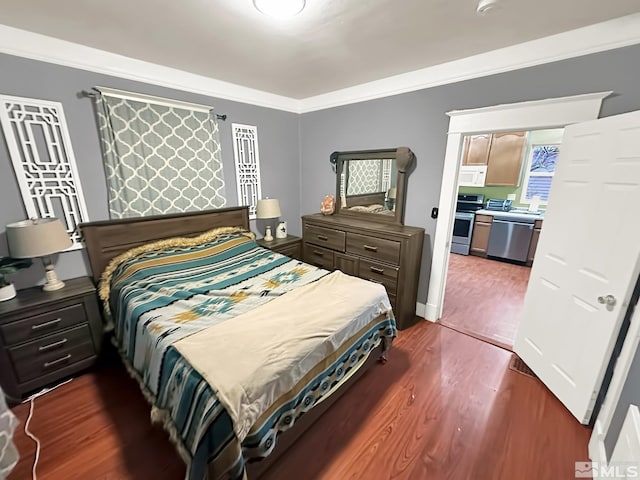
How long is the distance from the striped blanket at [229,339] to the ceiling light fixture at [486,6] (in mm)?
1860

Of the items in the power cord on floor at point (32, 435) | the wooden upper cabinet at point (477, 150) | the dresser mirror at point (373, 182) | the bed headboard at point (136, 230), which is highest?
the wooden upper cabinet at point (477, 150)

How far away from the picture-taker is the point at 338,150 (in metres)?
3.39

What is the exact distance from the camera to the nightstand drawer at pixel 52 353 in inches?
71.5

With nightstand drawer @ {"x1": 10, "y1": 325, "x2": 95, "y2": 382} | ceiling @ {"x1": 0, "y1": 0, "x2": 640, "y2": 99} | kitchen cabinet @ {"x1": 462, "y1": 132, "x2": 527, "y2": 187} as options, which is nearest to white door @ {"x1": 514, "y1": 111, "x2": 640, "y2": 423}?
ceiling @ {"x1": 0, "y1": 0, "x2": 640, "y2": 99}

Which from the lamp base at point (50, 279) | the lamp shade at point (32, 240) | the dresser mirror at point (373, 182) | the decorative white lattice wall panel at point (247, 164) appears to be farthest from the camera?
the decorative white lattice wall panel at point (247, 164)

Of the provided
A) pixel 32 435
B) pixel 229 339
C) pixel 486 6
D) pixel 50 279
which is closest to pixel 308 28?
pixel 486 6

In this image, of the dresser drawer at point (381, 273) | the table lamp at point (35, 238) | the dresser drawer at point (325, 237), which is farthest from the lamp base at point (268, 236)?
the table lamp at point (35, 238)

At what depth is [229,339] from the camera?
1.42 m

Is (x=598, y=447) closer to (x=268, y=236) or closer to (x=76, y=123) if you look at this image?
(x=268, y=236)

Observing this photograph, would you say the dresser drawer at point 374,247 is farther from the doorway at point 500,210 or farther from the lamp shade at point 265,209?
the doorway at point 500,210

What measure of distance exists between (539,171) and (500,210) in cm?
90

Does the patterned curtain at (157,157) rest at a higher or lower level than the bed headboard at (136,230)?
higher

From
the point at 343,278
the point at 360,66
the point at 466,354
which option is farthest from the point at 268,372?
the point at 360,66

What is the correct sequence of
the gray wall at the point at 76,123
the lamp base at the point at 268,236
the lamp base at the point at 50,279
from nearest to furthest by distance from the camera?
the gray wall at the point at 76,123 < the lamp base at the point at 50,279 < the lamp base at the point at 268,236
